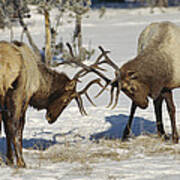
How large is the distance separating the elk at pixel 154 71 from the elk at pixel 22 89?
603 mm

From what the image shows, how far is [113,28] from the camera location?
2498 cm

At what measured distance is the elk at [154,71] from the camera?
720cm

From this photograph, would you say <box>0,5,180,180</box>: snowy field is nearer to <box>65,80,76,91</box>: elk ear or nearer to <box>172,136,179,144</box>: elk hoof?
<box>172,136,179,144</box>: elk hoof

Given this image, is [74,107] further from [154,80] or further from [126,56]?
[126,56]

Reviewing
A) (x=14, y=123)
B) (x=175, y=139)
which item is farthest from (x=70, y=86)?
(x=175, y=139)

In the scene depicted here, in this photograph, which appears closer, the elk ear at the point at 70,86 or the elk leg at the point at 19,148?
the elk leg at the point at 19,148

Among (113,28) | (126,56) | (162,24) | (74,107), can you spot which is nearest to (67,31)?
(113,28)

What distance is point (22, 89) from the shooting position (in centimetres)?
618

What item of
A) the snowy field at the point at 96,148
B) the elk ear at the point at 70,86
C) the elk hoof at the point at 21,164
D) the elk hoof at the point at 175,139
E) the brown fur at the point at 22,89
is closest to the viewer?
the snowy field at the point at 96,148

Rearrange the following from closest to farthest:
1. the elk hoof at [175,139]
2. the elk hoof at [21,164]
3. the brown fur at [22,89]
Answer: the brown fur at [22,89] < the elk hoof at [21,164] < the elk hoof at [175,139]

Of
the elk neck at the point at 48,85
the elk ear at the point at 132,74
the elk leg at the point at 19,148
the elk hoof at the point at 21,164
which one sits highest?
the elk ear at the point at 132,74

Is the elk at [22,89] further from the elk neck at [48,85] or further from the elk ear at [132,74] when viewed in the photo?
the elk ear at [132,74]

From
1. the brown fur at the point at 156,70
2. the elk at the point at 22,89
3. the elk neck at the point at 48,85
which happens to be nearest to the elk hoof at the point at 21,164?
the elk at the point at 22,89

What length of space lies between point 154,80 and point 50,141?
6.58ft
